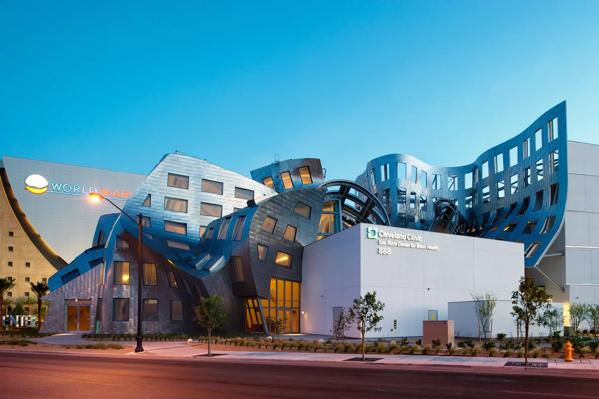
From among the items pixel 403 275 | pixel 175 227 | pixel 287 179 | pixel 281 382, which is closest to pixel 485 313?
pixel 403 275

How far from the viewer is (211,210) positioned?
59.7 m

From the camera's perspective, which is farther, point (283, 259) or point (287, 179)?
point (287, 179)

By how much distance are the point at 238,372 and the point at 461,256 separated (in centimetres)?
3516

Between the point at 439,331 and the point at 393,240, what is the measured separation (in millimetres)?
14217

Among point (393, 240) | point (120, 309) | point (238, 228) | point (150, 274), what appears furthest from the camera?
point (150, 274)

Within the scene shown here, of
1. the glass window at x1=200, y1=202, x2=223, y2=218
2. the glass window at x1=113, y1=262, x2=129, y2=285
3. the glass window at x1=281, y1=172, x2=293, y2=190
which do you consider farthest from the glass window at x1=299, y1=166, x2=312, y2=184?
the glass window at x1=113, y1=262, x2=129, y2=285

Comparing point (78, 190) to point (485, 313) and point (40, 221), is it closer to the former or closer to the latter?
point (40, 221)

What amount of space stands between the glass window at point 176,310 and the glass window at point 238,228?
31.6ft

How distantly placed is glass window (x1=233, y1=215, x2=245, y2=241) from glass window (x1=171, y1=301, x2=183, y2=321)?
31.6 ft

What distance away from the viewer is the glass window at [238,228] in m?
50.3

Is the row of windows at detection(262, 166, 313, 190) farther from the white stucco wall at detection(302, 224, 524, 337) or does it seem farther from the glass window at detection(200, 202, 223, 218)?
the white stucco wall at detection(302, 224, 524, 337)

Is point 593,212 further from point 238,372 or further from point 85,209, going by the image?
point 85,209

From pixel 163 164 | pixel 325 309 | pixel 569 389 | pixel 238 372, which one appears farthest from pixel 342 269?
pixel 569 389

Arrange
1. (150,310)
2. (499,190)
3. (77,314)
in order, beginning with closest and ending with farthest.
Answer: (150,310) < (77,314) < (499,190)
